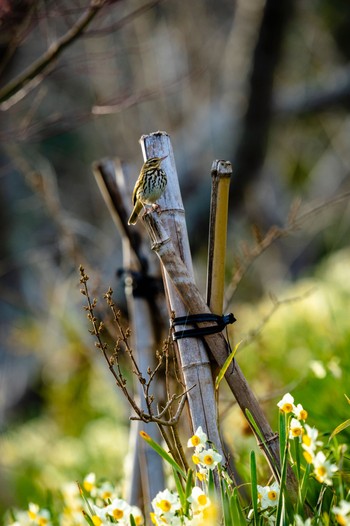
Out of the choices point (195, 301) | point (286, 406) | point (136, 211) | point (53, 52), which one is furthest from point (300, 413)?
point (53, 52)

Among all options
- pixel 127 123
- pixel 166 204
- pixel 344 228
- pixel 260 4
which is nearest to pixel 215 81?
pixel 127 123

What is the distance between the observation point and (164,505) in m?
1.88

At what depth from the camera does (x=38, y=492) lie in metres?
4.36

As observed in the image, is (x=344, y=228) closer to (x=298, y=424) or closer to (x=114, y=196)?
(x=114, y=196)

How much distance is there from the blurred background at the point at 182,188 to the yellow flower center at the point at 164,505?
1.08 m

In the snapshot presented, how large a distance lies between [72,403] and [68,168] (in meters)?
7.81

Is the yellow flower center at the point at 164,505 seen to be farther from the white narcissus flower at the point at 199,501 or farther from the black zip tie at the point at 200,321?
the black zip tie at the point at 200,321

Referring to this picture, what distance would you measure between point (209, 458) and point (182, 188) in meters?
4.95

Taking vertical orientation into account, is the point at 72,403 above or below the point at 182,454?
above

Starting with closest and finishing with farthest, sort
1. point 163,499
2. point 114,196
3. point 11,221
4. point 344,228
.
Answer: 1. point 163,499
2. point 114,196
3. point 344,228
4. point 11,221

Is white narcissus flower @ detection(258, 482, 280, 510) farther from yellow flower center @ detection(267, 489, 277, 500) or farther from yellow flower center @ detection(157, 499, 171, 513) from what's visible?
yellow flower center @ detection(157, 499, 171, 513)

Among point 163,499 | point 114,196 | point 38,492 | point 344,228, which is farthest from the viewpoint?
point 344,228

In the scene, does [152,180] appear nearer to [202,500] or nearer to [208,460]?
[208,460]

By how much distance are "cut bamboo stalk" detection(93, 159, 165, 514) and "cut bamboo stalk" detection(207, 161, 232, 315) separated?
96cm
